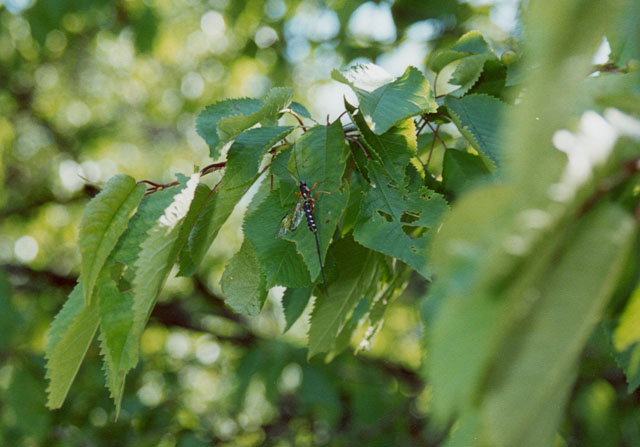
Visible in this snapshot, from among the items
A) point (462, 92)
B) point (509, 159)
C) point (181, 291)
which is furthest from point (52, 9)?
point (509, 159)

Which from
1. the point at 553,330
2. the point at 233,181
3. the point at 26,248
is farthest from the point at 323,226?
the point at 26,248

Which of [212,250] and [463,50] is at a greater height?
[463,50]

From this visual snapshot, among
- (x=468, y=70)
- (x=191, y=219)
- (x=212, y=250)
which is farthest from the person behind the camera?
(x=212, y=250)

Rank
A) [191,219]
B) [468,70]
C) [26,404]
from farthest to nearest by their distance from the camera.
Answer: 1. [26,404]
2. [468,70]
3. [191,219]

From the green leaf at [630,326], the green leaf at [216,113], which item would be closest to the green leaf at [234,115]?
the green leaf at [216,113]

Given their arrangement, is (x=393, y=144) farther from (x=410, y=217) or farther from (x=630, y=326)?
(x=630, y=326)

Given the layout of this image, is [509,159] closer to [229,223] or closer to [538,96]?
[538,96]

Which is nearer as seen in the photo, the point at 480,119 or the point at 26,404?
the point at 480,119

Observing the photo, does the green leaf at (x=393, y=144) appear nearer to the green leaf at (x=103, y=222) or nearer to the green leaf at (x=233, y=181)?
the green leaf at (x=233, y=181)
